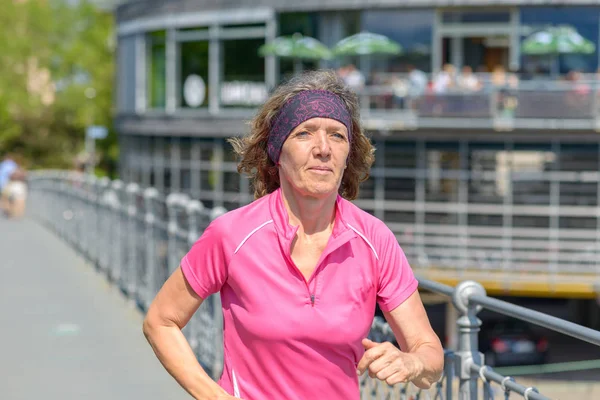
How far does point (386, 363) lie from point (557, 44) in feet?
92.2

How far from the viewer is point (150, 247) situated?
443 inches

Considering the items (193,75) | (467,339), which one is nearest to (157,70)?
(193,75)

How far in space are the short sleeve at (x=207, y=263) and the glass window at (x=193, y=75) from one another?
108ft

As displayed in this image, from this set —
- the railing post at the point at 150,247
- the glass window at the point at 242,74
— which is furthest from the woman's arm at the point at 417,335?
the glass window at the point at 242,74

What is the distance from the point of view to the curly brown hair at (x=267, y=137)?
3.46 meters

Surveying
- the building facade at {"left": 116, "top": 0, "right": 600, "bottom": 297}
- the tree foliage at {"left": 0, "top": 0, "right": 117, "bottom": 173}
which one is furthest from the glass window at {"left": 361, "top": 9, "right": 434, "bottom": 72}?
the tree foliage at {"left": 0, "top": 0, "right": 117, "bottom": 173}

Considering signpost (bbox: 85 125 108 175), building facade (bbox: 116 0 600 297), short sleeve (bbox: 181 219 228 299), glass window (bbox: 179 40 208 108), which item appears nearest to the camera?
short sleeve (bbox: 181 219 228 299)

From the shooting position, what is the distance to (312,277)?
326 centimetres

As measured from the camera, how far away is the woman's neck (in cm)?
337

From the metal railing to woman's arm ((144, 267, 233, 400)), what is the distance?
3.54ft

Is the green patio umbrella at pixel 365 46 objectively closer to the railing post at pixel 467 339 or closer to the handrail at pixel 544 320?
the railing post at pixel 467 339

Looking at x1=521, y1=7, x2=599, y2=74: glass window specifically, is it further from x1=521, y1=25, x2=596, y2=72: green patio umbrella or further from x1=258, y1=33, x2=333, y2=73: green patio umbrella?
x1=258, y1=33, x2=333, y2=73: green patio umbrella

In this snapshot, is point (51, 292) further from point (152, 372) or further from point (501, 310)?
point (501, 310)

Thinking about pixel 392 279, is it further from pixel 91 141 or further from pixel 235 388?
pixel 91 141
